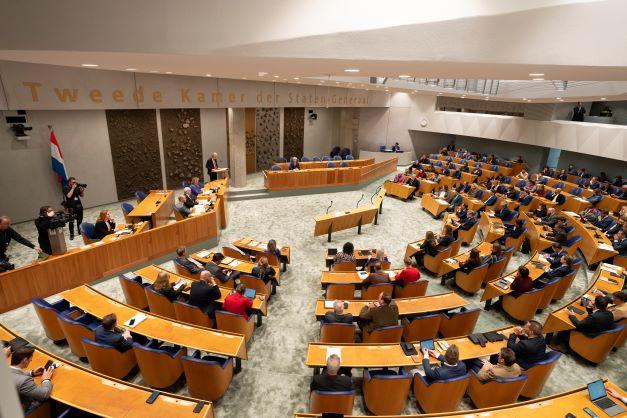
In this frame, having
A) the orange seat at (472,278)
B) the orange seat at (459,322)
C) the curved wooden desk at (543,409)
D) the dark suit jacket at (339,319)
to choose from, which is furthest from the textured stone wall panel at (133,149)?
the curved wooden desk at (543,409)

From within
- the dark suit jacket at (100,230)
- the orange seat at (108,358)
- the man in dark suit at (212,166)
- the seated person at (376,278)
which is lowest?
the orange seat at (108,358)

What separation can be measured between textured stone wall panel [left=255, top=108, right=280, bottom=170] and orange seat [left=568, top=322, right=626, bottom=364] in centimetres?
1467

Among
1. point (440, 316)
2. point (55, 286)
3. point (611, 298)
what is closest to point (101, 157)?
point (55, 286)

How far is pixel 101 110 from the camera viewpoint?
1148cm

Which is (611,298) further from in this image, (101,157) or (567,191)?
(101,157)

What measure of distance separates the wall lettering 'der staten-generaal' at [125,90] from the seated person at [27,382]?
7.72 m

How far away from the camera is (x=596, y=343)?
580cm

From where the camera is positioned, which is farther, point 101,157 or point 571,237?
point 101,157

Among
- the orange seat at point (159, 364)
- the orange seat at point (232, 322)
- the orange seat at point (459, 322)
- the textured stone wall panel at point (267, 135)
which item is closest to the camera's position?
the orange seat at point (159, 364)

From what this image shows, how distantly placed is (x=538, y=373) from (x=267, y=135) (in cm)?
1522

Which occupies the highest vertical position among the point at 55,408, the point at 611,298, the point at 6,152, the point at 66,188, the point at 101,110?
the point at 101,110

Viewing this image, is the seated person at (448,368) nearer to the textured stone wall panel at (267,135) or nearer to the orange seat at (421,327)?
the orange seat at (421,327)

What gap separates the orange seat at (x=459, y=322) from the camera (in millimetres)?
6035

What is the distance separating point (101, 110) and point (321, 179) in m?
8.40
